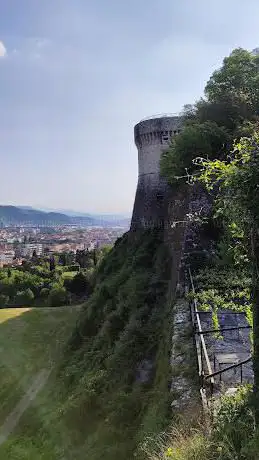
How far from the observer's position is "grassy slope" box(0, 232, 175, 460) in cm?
968

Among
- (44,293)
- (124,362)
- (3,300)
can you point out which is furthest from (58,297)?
(124,362)

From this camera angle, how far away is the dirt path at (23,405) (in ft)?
49.8

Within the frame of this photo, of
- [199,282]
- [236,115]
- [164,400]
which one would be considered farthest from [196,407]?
[236,115]

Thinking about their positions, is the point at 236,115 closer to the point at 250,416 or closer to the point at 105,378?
the point at 105,378

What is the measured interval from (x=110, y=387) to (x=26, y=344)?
49.3 ft

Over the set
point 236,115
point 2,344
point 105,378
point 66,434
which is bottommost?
point 2,344

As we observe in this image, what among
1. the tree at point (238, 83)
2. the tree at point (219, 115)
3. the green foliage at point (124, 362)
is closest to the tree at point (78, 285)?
the green foliage at point (124, 362)

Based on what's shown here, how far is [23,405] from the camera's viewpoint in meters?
17.0

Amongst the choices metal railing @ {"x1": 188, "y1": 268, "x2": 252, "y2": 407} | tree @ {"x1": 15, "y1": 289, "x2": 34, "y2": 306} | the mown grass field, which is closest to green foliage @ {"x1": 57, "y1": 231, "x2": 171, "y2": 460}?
metal railing @ {"x1": 188, "y1": 268, "x2": 252, "y2": 407}

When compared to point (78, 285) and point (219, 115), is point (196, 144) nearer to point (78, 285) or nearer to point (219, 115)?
point (219, 115)

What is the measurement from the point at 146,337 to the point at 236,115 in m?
14.1

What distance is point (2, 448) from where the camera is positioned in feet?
45.4

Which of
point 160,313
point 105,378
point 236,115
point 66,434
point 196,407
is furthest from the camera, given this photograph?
point 236,115

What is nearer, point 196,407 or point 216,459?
point 216,459
